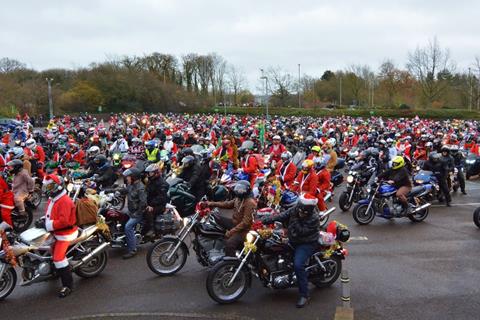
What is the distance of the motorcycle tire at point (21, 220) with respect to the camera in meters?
10.3

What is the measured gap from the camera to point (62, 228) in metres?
6.63

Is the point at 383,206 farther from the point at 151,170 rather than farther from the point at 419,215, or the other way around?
the point at 151,170

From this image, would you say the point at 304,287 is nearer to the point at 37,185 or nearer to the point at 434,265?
the point at 434,265

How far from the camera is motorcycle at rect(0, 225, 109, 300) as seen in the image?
21.1 feet

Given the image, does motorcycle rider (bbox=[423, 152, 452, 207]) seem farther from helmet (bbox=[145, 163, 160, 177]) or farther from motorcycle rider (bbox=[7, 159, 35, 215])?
motorcycle rider (bbox=[7, 159, 35, 215])

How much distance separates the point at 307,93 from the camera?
3051 inches

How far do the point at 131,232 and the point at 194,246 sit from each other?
1.63m

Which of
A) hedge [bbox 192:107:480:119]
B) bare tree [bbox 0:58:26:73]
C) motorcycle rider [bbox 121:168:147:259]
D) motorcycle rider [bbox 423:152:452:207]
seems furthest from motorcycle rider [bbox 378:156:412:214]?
bare tree [bbox 0:58:26:73]

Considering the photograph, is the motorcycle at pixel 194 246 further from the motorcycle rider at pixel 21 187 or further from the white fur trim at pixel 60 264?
the motorcycle rider at pixel 21 187

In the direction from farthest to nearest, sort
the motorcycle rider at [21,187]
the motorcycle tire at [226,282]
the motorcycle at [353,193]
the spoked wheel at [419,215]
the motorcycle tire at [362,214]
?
the motorcycle at [353,193], the spoked wheel at [419,215], the motorcycle tire at [362,214], the motorcycle rider at [21,187], the motorcycle tire at [226,282]

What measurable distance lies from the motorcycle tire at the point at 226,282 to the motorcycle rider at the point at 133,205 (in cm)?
253

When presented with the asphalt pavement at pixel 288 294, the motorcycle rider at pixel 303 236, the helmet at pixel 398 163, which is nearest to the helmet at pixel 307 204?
the motorcycle rider at pixel 303 236

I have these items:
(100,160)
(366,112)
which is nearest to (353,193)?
(100,160)

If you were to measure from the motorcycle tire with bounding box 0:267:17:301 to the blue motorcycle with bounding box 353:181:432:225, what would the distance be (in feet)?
24.4
